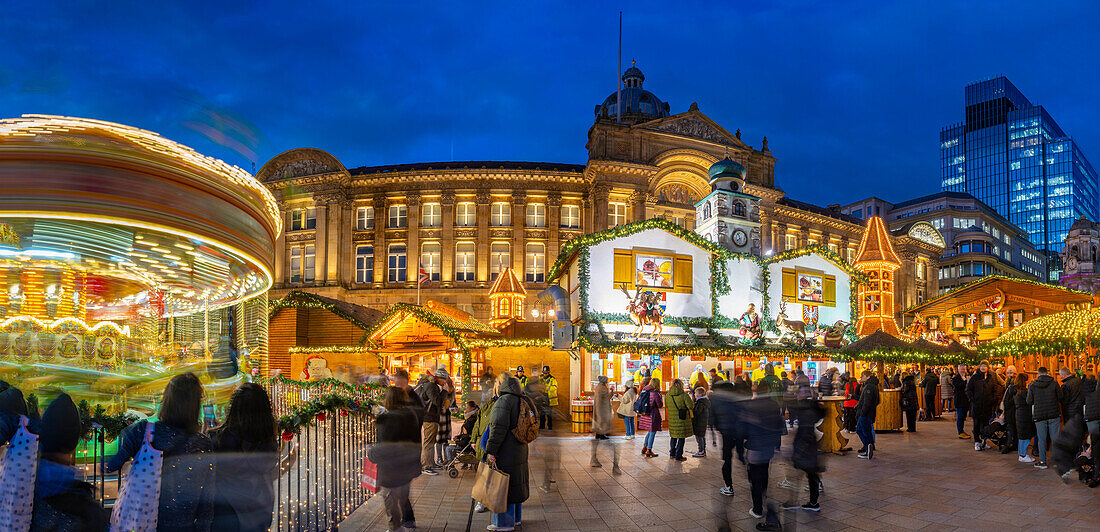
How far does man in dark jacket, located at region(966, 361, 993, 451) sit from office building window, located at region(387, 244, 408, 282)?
35.2 metres

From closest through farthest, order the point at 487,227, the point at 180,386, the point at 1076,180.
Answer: the point at 180,386, the point at 487,227, the point at 1076,180

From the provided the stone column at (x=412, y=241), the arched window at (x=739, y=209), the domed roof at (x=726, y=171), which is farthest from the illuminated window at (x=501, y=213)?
the arched window at (x=739, y=209)

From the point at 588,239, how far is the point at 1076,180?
147 meters

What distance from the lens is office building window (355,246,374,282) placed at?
4284 cm

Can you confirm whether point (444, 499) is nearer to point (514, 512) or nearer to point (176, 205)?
point (514, 512)

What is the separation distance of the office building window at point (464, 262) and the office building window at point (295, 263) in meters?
11.5

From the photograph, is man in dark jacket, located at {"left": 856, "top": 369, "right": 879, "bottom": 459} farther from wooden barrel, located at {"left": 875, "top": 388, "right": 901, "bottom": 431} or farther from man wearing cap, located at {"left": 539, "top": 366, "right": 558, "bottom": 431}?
man wearing cap, located at {"left": 539, "top": 366, "right": 558, "bottom": 431}

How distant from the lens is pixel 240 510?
164 inches

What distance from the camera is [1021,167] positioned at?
397 ft

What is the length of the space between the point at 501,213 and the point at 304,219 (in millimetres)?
14341

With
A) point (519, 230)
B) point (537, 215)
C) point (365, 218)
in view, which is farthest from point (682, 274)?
point (365, 218)

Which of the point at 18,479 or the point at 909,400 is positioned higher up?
the point at 18,479

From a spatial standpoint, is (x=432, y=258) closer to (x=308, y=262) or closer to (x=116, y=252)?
(x=308, y=262)

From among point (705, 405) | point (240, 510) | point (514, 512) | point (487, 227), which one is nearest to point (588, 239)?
point (705, 405)
